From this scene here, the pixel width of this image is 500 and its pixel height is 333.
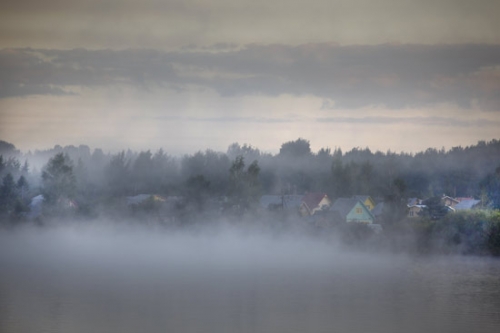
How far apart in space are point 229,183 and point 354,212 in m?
8.27

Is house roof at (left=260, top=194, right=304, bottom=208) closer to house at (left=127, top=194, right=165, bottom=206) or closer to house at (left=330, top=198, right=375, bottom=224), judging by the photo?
house at (left=330, top=198, right=375, bottom=224)

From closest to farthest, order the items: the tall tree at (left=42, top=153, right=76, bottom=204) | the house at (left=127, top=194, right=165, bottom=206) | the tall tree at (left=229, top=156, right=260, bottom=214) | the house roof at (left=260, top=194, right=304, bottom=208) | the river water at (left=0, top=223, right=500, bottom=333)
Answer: the river water at (left=0, top=223, right=500, bottom=333) < the tall tree at (left=229, top=156, right=260, bottom=214) < the tall tree at (left=42, top=153, right=76, bottom=204) < the house at (left=127, top=194, right=165, bottom=206) < the house roof at (left=260, top=194, right=304, bottom=208)

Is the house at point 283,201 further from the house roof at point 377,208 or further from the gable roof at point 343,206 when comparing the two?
the house roof at point 377,208

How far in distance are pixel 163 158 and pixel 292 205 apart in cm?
1086

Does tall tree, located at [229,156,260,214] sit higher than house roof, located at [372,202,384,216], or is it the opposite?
tall tree, located at [229,156,260,214]

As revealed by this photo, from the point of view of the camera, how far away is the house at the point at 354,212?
47375mm

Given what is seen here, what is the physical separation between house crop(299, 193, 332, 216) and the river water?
11.0 metres

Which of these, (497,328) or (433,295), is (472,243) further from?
(497,328)

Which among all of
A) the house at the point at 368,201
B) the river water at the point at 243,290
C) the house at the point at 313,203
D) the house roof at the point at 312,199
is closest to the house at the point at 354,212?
the house at the point at 313,203

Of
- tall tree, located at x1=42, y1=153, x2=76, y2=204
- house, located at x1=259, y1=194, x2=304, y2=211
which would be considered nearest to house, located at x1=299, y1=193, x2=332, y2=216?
house, located at x1=259, y1=194, x2=304, y2=211

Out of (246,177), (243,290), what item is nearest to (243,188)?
(246,177)

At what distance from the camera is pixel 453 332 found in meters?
18.4

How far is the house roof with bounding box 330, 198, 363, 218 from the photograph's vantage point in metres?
48.7

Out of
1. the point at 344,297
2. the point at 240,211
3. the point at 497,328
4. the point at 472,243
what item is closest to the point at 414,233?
the point at 472,243
